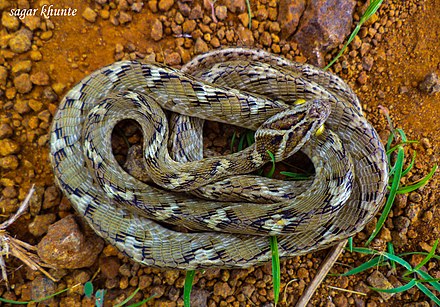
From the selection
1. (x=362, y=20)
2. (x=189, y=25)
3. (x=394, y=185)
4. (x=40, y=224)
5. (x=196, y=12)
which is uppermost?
(x=362, y=20)

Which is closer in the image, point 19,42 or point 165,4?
point 19,42

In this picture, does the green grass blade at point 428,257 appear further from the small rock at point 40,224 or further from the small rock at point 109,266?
the small rock at point 40,224

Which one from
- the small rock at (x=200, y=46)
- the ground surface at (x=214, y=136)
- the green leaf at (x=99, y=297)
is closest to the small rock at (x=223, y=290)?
the ground surface at (x=214, y=136)

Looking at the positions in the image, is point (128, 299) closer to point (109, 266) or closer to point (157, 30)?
point (109, 266)

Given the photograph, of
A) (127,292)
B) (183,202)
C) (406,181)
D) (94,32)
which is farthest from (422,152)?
(94,32)

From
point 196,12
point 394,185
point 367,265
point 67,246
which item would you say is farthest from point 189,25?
point 367,265

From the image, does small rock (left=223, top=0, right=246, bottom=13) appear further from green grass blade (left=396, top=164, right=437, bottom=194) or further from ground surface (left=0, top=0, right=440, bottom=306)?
green grass blade (left=396, top=164, right=437, bottom=194)
